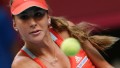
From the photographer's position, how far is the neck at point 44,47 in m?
2.46

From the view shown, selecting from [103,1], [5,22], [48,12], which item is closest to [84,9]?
[103,1]

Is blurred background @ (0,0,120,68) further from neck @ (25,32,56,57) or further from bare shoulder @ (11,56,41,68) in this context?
bare shoulder @ (11,56,41,68)

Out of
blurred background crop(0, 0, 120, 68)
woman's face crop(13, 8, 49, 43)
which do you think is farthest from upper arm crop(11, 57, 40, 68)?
blurred background crop(0, 0, 120, 68)

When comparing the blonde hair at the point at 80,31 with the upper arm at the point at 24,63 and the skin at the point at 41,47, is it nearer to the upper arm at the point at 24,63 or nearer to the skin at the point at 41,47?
the skin at the point at 41,47

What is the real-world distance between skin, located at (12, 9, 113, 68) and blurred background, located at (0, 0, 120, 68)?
1008 millimetres

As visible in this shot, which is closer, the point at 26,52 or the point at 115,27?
the point at 26,52

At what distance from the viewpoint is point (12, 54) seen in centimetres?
387

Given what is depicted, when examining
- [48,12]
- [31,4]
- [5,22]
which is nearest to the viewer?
[31,4]

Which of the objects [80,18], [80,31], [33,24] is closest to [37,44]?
[33,24]

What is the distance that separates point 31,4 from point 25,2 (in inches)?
1.8

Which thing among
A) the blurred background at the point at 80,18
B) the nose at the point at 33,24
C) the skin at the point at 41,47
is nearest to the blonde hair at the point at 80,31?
the skin at the point at 41,47

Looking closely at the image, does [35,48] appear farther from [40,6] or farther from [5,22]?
[5,22]

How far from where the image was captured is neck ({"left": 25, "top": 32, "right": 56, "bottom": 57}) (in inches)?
97.0

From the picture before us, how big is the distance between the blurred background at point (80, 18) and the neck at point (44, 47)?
3.73 feet
